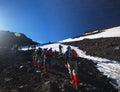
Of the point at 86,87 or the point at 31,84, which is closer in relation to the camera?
the point at 86,87

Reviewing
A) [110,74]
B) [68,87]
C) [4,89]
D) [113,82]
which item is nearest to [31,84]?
[4,89]

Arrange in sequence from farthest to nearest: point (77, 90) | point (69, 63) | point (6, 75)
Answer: point (6, 75), point (69, 63), point (77, 90)

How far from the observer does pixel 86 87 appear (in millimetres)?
16531

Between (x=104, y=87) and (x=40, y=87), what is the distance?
191 inches

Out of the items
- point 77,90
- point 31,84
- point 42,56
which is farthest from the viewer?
point 42,56

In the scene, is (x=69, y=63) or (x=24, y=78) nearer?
(x=69, y=63)

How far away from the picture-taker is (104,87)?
1761 cm

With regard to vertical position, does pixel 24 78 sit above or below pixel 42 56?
below

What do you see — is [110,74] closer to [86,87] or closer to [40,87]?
[86,87]

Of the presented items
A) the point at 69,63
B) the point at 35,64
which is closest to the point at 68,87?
the point at 69,63

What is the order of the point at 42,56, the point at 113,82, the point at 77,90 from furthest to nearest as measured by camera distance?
the point at 42,56
the point at 113,82
the point at 77,90

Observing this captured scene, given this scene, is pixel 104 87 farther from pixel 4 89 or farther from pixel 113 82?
pixel 4 89

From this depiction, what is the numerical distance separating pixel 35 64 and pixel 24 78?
7.34 meters

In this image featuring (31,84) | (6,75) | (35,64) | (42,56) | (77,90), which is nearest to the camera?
(77,90)
